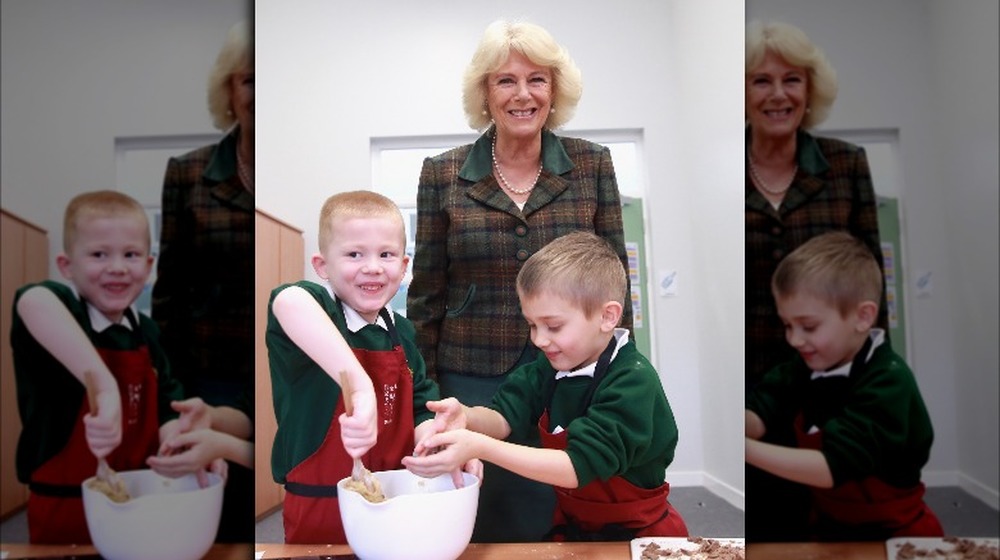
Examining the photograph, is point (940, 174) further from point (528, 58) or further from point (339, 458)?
point (339, 458)

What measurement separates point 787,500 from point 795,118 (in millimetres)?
533

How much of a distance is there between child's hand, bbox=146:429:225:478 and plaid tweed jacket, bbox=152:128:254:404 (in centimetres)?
A: 6

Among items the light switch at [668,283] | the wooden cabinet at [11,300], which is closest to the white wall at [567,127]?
the light switch at [668,283]

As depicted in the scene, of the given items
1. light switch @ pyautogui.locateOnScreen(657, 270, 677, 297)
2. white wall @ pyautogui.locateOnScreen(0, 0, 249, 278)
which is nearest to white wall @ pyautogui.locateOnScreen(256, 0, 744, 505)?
light switch @ pyautogui.locateOnScreen(657, 270, 677, 297)

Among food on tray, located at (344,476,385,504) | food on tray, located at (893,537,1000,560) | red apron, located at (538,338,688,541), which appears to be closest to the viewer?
food on tray, located at (893,537,1000,560)

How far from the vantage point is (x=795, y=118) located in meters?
1.09

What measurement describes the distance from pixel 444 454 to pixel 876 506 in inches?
24.7

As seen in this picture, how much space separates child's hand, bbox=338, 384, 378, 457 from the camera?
4.08 ft

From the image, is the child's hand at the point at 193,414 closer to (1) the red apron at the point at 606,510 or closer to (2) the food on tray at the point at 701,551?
(1) the red apron at the point at 606,510

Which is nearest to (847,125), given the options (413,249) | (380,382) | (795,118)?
(795,118)

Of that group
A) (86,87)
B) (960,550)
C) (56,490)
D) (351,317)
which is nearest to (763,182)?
(960,550)

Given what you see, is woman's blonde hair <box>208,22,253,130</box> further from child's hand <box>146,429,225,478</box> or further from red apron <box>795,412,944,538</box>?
red apron <box>795,412,944,538</box>

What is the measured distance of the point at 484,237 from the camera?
1320 millimetres

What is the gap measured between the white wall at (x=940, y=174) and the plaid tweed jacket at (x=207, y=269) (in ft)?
2.52
